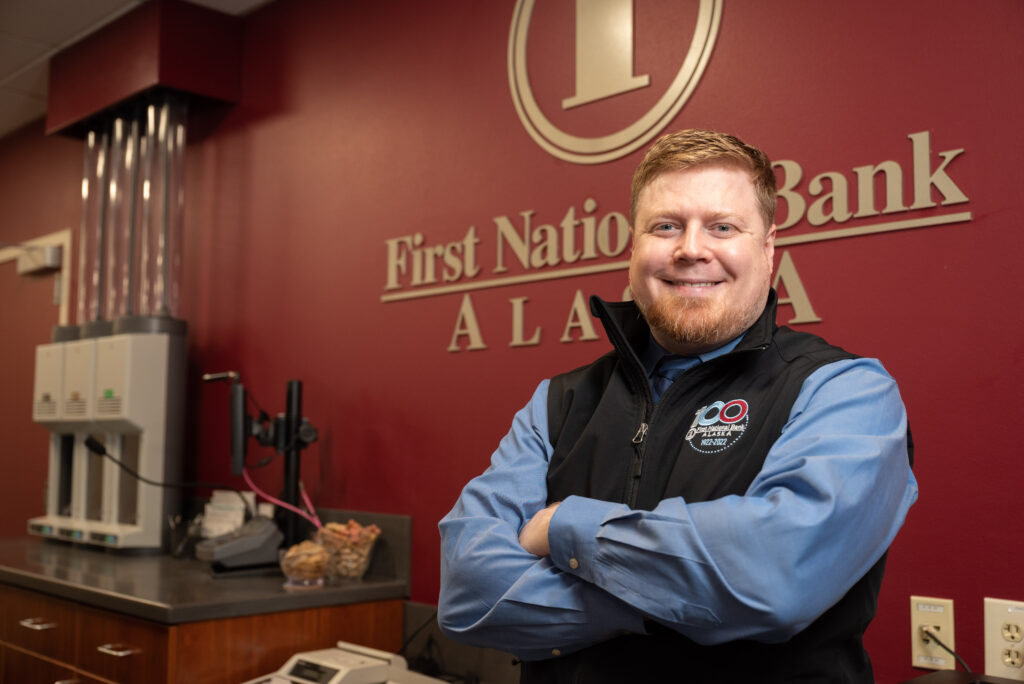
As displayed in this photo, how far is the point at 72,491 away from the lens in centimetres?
347

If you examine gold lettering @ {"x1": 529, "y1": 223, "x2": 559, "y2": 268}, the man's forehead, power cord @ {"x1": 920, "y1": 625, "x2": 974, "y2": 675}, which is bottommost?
power cord @ {"x1": 920, "y1": 625, "x2": 974, "y2": 675}

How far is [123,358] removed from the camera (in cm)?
Answer: 320

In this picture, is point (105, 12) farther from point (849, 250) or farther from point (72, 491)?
point (849, 250)

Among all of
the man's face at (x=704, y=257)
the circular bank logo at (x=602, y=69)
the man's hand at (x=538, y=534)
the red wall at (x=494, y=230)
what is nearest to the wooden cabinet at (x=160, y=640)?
the red wall at (x=494, y=230)

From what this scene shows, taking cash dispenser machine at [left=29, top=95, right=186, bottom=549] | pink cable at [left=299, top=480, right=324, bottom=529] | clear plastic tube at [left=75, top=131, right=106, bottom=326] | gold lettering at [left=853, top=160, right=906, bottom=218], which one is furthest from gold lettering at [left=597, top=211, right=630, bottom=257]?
clear plastic tube at [left=75, top=131, right=106, bottom=326]

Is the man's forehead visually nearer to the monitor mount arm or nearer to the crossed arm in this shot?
the crossed arm

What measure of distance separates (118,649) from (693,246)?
1.77m

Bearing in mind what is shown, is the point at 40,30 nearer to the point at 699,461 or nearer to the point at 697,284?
the point at 697,284

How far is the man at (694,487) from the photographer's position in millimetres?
1069

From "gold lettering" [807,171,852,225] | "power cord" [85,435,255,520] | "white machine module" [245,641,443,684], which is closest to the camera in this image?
"gold lettering" [807,171,852,225]

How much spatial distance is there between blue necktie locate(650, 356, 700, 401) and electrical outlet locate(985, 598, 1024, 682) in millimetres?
692

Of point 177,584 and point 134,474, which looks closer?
point 177,584

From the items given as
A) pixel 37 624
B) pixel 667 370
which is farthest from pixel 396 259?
pixel 667 370

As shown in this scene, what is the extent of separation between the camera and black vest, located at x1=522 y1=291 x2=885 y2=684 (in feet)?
3.82
